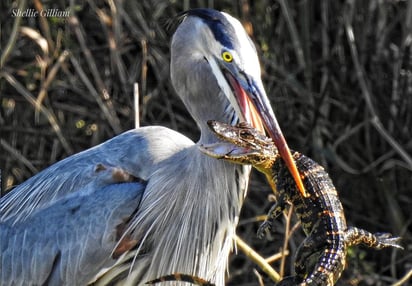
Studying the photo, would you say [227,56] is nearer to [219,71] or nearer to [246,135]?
[219,71]

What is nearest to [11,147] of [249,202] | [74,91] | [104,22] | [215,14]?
[74,91]

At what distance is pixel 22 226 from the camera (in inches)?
155

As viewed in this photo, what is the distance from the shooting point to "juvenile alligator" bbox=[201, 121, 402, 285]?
110 inches

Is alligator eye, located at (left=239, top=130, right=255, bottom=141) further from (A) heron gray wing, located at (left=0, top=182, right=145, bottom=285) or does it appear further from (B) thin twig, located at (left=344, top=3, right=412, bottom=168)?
(B) thin twig, located at (left=344, top=3, right=412, bottom=168)

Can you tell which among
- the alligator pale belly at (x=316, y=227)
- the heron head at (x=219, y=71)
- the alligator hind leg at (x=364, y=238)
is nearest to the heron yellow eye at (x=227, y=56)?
the heron head at (x=219, y=71)

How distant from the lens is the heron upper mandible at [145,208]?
3.71 metres

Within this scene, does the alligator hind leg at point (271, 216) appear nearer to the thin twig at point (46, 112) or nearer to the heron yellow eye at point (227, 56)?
the heron yellow eye at point (227, 56)

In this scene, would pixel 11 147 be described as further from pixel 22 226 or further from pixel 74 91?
pixel 22 226

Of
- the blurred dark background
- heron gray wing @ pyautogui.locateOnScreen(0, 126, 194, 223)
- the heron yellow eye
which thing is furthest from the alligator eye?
the blurred dark background

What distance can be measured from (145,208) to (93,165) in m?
0.31

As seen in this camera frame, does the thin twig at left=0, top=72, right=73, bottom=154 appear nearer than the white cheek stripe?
No

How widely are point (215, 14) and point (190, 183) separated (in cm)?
70

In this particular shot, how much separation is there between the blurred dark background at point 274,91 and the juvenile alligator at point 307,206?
1.92 metres

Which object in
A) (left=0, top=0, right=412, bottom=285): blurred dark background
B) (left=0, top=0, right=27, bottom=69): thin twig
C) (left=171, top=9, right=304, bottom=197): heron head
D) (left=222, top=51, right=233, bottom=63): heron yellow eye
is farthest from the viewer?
(left=0, top=0, right=412, bottom=285): blurred dark background
